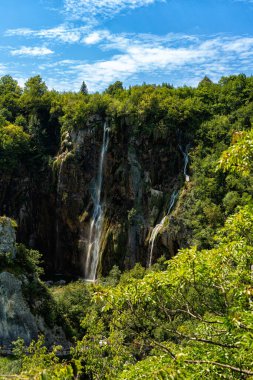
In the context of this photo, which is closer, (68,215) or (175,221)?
(175,221)

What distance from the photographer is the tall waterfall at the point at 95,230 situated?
3528cm

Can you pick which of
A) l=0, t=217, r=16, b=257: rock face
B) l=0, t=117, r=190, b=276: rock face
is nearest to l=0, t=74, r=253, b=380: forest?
l=0, t=117, r=190, b=276: rock face

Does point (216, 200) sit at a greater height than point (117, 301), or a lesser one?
greater

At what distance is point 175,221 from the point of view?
30.9 m

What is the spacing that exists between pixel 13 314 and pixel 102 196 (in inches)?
668

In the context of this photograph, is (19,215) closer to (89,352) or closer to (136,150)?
(136,150)

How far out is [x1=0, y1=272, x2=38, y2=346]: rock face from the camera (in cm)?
2177

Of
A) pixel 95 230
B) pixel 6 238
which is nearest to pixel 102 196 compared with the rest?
pixel 95 230

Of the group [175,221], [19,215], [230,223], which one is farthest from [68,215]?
[230,223]

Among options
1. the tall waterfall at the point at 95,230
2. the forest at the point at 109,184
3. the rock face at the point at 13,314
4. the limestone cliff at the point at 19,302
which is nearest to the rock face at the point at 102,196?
the forest at the point at 109,184

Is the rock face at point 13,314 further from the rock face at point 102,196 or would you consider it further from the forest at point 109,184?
the rock face at point 102,196

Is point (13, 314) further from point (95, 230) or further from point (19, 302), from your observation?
point (95, 230)

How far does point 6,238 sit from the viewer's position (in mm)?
23672

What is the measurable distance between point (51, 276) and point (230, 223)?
32.8 m
